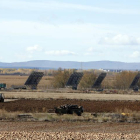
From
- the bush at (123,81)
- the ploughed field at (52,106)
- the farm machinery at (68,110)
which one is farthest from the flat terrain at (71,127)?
the bush at (123,81)

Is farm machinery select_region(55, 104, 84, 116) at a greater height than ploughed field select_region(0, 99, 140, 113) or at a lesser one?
greater

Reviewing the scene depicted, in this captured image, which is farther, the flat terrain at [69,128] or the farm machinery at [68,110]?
the farm machinery at [68,110]

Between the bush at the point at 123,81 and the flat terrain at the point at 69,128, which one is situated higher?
the bush at the point at 123,81

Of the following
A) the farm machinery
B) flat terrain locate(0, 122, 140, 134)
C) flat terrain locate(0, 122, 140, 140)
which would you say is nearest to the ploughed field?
the farm machinery

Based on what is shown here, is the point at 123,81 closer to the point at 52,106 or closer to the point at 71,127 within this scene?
the point at 52,106

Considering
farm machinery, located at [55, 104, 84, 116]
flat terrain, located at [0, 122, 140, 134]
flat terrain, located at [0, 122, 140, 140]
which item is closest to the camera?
flat terrain, located at [0, 122, 140, 140]

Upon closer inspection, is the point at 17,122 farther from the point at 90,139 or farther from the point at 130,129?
the point at 90,139

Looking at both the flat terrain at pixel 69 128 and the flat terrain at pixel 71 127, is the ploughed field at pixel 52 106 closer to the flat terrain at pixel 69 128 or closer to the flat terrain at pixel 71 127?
the flat terrain at pixel 71 127

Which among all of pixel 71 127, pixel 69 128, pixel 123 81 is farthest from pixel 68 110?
pixel 123 81

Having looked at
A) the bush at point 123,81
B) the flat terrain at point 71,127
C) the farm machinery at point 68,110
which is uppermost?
the bush at point 123,81

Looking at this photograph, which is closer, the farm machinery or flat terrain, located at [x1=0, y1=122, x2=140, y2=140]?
flat terrain, located at [x1=0, y1=122, x2=140, y2=140]

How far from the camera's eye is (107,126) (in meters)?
33.3

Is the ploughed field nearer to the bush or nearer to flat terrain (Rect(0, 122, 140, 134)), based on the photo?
flat terrain (Rect(0, 122, 140, 134))

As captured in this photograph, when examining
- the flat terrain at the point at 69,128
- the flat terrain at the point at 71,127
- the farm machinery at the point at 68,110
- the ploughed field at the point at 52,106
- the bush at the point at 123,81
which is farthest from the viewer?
the bush at the point at 123,81
